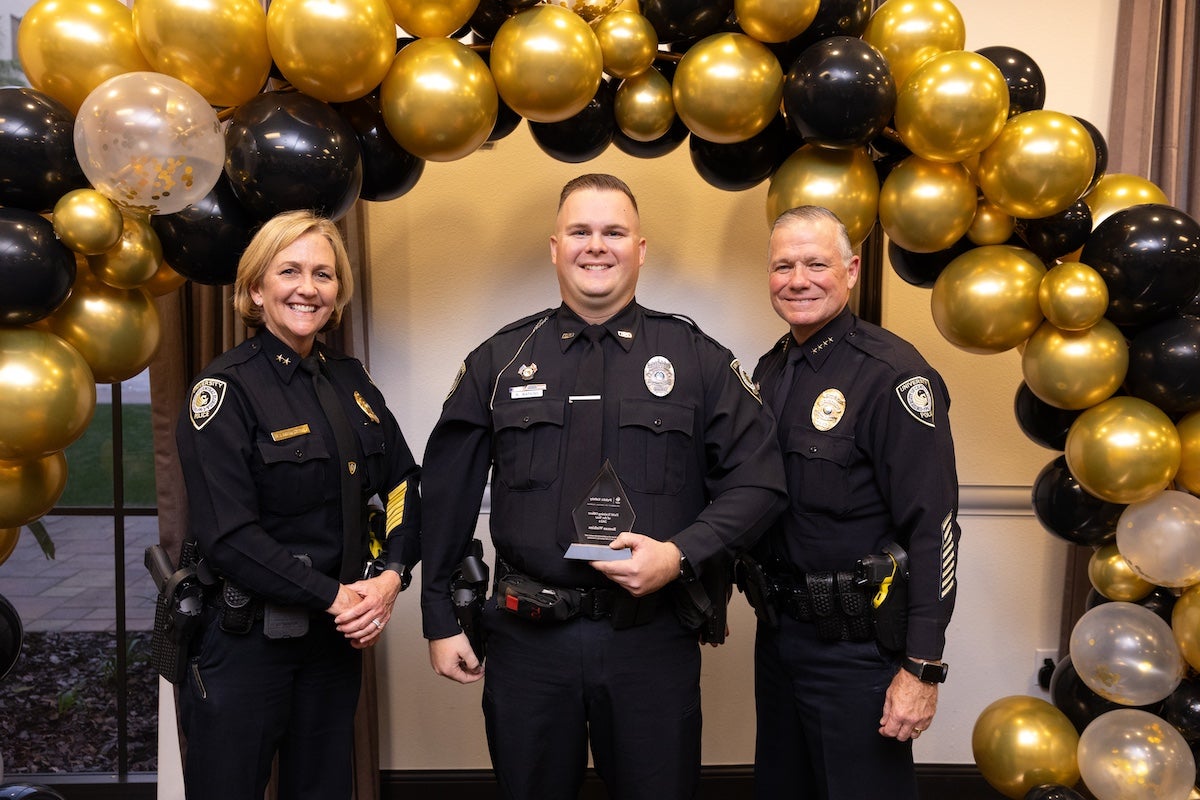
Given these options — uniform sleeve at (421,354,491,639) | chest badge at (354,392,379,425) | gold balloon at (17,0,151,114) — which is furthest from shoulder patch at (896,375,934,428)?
gold balloon at (17,0,151,114)

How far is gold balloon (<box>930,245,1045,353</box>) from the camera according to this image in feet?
6.80

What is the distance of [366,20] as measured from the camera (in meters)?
1.87

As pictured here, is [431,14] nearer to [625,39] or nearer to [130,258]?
[625,39]

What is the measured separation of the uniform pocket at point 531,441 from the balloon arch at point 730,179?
2.07 ft

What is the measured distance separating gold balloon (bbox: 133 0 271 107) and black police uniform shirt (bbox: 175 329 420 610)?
0.56m

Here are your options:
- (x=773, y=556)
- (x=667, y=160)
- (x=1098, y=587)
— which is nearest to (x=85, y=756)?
(x=773, y=556)

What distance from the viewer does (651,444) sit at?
191cm

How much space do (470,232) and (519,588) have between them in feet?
4.63

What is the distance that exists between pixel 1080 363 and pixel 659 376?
3.22 ft

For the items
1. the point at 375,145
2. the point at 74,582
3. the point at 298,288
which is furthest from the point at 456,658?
the point at 74,582

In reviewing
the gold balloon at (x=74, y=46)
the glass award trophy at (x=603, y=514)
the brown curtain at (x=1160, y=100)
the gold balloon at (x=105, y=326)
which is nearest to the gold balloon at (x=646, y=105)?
the glass award trophy at (x=603, y=514)

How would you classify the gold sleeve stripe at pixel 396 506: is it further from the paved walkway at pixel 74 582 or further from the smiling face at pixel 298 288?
the paved walkway at pixel 74 582

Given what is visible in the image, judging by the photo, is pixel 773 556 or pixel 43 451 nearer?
A: pixel 43 451

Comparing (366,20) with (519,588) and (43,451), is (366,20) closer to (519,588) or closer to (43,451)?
(43,451)
